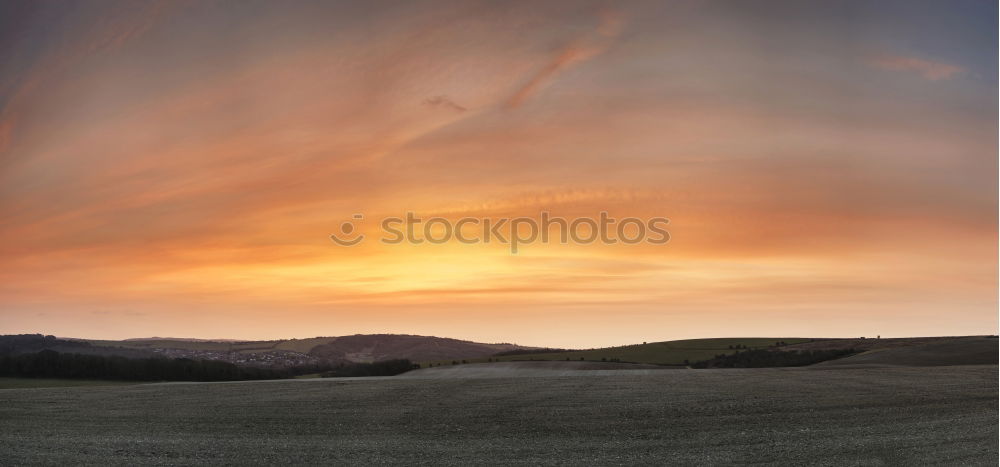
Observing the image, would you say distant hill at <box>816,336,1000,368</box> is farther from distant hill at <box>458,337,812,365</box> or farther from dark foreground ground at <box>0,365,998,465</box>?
distant hill at <box>458,337,812,365</box>

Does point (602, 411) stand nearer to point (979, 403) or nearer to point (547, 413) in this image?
point (547, 413)

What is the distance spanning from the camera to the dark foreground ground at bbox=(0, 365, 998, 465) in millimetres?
26406

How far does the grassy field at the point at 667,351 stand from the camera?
9525 cm

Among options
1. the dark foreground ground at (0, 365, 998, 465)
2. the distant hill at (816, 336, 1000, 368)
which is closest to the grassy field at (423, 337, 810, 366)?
the distant hill at (816, 336, 1000, 368)

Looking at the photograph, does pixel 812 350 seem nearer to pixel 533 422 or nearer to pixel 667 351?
pixel 667 351

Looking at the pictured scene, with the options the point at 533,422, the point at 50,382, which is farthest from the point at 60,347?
the point at 533,422

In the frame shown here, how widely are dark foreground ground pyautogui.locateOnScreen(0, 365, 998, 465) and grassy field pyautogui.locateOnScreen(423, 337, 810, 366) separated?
146 ft

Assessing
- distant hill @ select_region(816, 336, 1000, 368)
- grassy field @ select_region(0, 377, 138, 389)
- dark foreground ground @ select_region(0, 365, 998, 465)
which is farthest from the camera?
distant hill @ select_region(816, 336, 1000, 368)

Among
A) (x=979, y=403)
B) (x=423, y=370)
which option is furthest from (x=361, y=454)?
(x=423, y=370)

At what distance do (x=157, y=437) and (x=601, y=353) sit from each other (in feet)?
258

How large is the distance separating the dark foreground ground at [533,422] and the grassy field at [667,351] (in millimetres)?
44474

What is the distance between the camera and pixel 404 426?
34000 millimetres

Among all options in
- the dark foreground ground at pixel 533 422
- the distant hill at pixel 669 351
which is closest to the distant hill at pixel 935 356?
the dark foreground ground at pixel 533 422

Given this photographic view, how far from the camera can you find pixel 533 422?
112 ft
